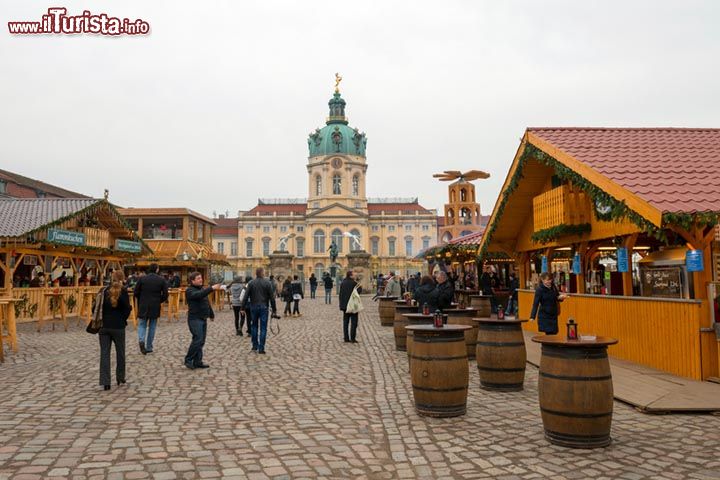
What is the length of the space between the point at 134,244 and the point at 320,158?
6521cm

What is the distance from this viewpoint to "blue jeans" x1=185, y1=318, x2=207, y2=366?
9148mm

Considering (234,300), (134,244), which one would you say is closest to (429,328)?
(234,300)

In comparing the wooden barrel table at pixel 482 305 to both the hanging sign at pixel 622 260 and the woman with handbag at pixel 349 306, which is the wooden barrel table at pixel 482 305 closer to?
the woman with handbag at pixel 349 306

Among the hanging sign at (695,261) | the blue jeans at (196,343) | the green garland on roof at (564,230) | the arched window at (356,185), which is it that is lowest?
the blue jeans at (196,343)

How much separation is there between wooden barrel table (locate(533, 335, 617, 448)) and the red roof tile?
326cm

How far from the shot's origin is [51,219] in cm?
1773

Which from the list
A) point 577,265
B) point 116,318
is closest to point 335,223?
point 577,265

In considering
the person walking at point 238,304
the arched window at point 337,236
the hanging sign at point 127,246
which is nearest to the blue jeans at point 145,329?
the person walking at point 238,304

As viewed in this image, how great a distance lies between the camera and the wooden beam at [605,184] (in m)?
7.42

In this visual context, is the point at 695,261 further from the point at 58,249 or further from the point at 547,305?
the point at 58,249

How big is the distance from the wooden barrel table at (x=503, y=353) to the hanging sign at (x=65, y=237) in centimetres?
1442

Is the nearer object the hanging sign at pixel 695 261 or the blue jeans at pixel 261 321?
the hanging sign at pixel 695 261

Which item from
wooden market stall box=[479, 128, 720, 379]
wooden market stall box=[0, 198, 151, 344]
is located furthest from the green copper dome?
wooden market stall box=[479, 128, 720, 379]

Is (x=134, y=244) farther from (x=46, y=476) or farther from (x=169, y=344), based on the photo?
(x=46, y=476)
